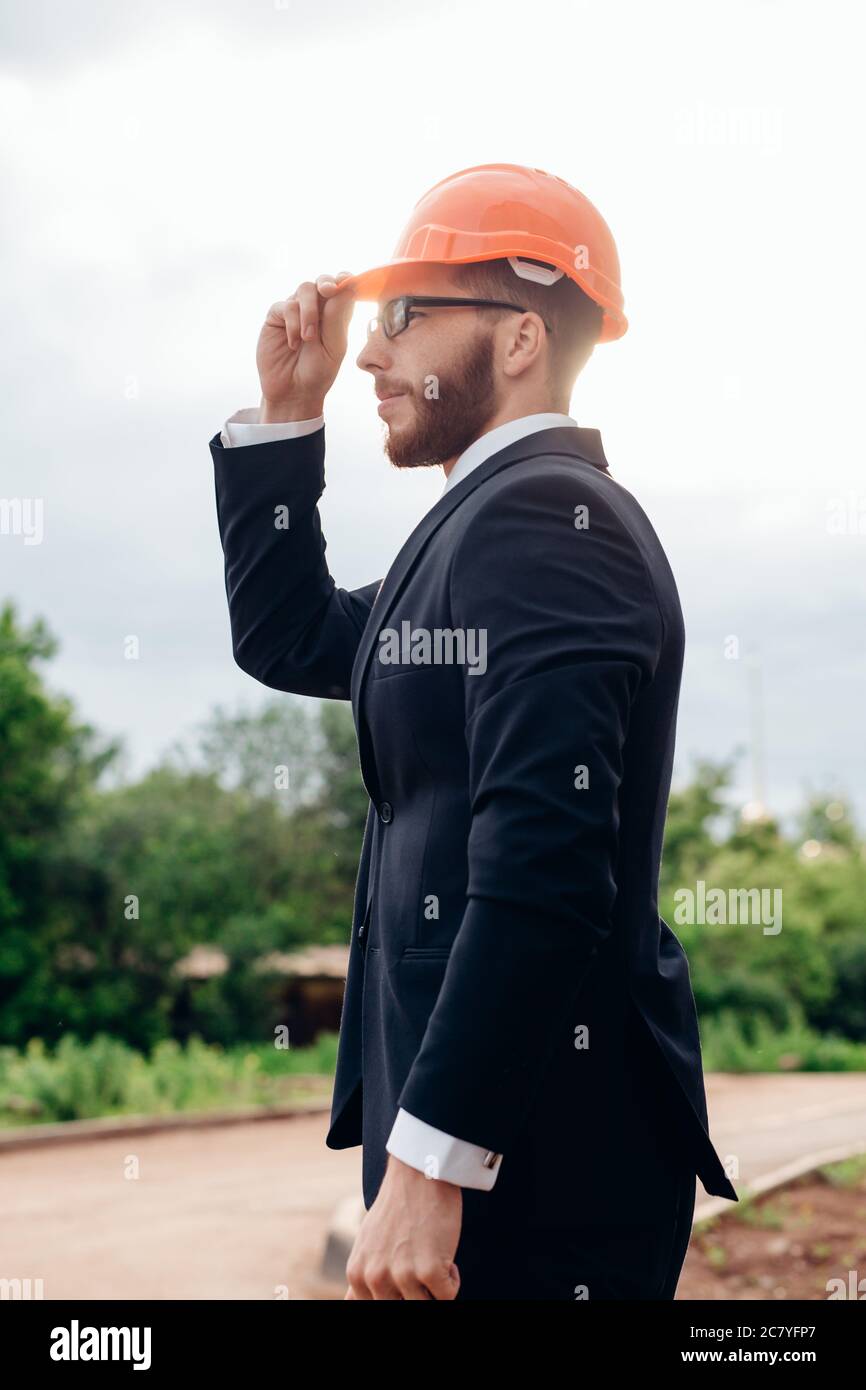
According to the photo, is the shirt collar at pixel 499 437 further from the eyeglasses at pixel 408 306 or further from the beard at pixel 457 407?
the eyeglasses at pixel 408 306

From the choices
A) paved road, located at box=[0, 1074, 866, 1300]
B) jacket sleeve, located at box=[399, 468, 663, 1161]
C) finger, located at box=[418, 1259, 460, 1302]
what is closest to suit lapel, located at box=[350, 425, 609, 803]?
jacket sleeve, located at box=[399, 468, 663, 1161]

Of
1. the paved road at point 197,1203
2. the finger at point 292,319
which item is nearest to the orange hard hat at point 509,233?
the finger at point 292,319

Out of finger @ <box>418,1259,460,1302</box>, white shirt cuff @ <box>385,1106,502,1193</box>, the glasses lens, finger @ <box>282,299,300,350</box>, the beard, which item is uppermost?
finger @ <box>282,299,300,350</box>

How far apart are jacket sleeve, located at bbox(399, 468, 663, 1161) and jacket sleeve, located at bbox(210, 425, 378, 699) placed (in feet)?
2.33

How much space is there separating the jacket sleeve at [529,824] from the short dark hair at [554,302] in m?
0.46

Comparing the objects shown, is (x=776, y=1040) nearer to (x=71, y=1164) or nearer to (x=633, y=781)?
(x=71, y=1164)

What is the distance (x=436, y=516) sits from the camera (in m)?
2.15

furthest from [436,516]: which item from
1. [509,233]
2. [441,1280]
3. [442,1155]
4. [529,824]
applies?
[441,1280]

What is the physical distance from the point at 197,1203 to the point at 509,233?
9.07 metres

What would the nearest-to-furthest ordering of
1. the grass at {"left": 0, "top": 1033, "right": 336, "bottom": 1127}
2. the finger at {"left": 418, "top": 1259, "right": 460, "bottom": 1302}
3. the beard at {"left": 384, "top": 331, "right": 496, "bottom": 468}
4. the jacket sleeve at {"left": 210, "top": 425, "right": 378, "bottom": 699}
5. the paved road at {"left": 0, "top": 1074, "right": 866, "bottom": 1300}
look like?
the finger at {"left": 418, "top": 1259, "right": 460, "bottom": 1302}, the beard at {"left": 384, "top": 331, "right": 496, "bottom": 468}, the jacket sleeve at {"left": 210, "top": 425, "right": 378, "bottom": 699}, the paved road at {"left": 0, "top": 1074, "right": 866, "bottom": 1300}, the grass at {"left": 0, "top": 1033, "right": 336, "bottom": 1127}

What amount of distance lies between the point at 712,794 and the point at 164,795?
46.7 feet

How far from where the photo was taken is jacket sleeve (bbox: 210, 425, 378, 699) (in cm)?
252

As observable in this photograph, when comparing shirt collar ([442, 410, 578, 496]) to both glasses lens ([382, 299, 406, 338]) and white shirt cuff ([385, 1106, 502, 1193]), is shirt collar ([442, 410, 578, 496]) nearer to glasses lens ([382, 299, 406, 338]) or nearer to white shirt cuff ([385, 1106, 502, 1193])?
glasses lens ([382, 299, 406, 338])
